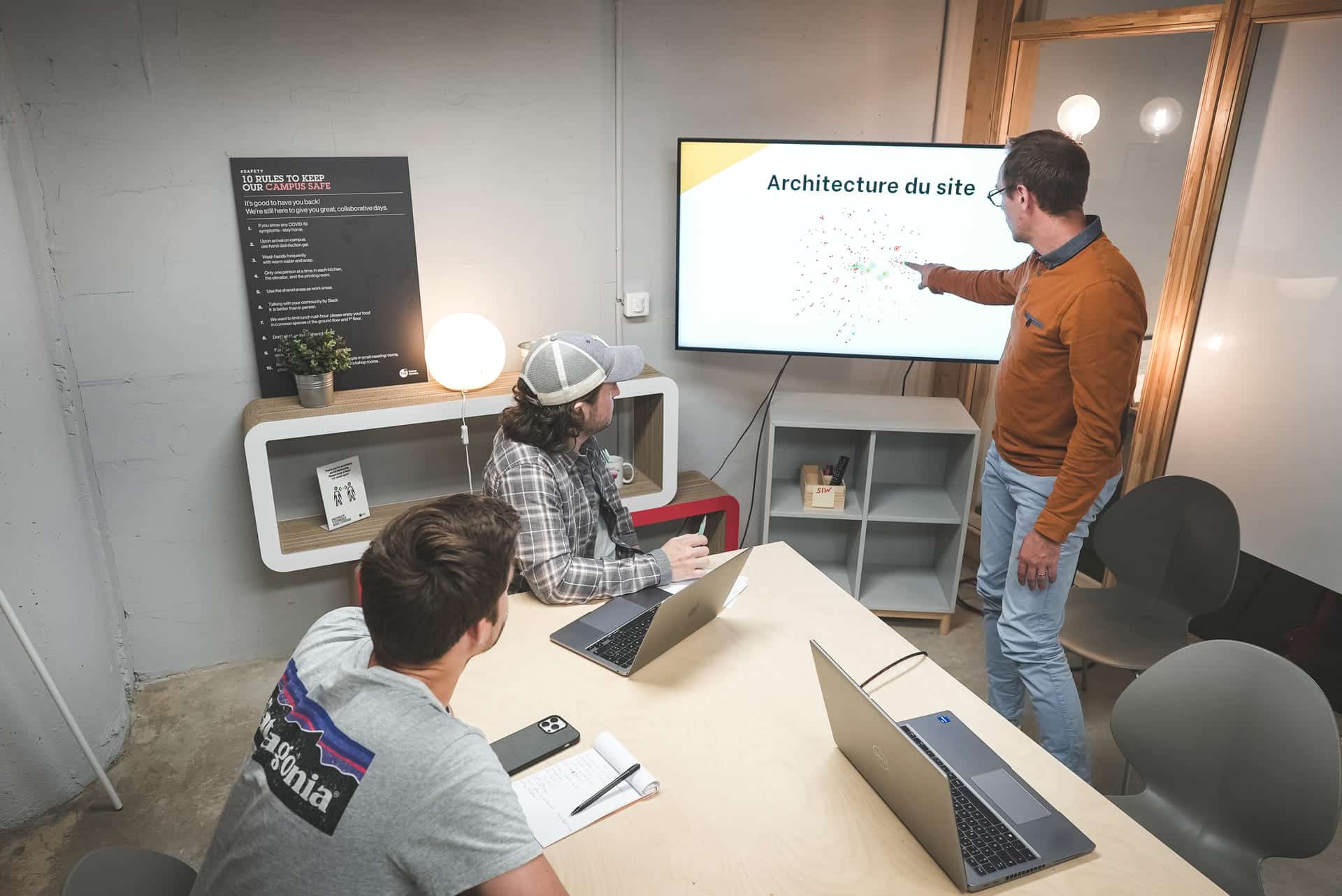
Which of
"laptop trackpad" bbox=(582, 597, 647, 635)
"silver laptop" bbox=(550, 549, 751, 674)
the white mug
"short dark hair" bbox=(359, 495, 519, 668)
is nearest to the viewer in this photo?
"short dark hair" bbox=(359, 495, 519, 668)

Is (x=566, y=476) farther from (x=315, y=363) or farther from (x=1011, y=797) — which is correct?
(x=1011, y=797)

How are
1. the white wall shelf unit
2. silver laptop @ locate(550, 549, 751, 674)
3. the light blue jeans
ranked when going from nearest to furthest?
1. silver laptop @ locate(550, 549, 751, 674)
2. the light blue jeans
3. the white wall shelf unit

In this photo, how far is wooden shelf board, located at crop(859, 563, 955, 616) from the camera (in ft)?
11.1

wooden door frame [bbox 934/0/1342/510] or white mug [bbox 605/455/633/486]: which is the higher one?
wooden door frame [bbox 934/0/1342/510]

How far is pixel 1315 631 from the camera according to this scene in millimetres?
2775

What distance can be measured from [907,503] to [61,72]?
123 inches

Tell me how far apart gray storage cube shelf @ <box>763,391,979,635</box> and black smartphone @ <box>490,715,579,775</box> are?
1.78 m

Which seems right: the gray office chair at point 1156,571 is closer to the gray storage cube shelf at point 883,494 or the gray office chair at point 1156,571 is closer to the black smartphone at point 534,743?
the gray storage cube shelf at point 883,494

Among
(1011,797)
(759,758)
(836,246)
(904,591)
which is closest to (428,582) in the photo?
(759,758)

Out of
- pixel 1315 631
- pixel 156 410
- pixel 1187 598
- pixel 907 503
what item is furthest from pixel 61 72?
pixel 1315 631

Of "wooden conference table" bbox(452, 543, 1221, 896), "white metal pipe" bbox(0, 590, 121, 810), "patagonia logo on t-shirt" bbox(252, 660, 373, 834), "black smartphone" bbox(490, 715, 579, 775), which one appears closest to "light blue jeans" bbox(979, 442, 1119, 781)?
"wooden conference table" bbox(452, 543, 1221, 896)

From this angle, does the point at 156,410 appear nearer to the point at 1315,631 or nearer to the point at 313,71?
the point at 313,71

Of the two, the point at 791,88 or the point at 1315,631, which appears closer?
the point at 1315,631

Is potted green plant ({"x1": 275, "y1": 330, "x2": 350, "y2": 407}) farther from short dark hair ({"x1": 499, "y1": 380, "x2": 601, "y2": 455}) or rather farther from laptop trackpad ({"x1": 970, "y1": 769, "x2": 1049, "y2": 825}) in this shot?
laptop trackpad ({"x1": 970, "y1": 769, "x2": 1049, "y2": 825})
